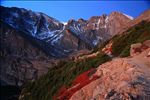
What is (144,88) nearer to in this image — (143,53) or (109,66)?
(109,66)

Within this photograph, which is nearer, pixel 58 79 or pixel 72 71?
pixel 72 71

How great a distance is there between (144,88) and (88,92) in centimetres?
511

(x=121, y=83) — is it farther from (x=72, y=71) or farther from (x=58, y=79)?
(x=58, y=79)

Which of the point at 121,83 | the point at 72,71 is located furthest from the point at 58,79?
the point at 121,83

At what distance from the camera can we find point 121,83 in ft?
107

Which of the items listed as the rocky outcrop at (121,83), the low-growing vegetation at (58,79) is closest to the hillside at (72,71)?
the low-growing vegetation at (58,79)

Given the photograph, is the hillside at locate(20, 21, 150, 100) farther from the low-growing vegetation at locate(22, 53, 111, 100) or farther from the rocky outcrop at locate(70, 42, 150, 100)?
the rocky outcrop at locate(70, 42, 150, 100)

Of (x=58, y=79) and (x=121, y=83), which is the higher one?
(x=121, y=83)

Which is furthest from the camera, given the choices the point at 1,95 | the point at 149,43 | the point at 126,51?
the point at 1,95

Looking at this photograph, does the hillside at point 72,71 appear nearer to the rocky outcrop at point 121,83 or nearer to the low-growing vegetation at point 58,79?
the low-growing vegetation at point 58,79

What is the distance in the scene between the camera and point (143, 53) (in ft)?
138

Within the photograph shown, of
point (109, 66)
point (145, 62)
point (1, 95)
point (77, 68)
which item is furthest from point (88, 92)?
point (1, 95)

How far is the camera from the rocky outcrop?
102ft

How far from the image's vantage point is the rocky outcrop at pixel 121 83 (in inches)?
1225
